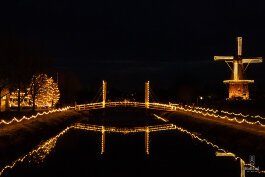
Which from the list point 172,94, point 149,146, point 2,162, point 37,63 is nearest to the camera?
point 2,162

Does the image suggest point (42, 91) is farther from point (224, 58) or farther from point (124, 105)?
point (224, 58)

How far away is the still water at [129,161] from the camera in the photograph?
26.5 metres

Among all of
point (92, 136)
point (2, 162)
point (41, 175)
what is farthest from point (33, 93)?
point (41, 175)

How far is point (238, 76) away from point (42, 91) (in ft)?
107

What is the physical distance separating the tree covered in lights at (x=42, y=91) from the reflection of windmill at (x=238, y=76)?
28270 mm

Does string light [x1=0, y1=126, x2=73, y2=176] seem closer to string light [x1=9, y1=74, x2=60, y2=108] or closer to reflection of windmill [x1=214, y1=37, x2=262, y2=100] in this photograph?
string light [x1=9, y1=74, x2=60, y2=108]

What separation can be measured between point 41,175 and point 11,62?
1429 inches

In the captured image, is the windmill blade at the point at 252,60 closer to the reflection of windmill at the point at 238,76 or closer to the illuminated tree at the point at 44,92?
the reflection of windmill at the point at 238,76

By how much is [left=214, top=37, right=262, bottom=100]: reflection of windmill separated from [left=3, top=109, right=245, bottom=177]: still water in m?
46.9

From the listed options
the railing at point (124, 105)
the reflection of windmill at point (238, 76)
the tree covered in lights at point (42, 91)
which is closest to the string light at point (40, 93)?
the tree covered in lights at point (42, 91)

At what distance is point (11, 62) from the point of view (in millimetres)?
60094

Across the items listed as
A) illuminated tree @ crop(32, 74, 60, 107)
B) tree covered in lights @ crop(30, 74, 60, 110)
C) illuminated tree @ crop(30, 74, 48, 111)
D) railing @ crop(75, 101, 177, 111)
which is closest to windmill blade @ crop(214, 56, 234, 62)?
railing @ crop(75, 101, 177, 111)

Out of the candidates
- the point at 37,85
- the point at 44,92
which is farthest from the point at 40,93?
the point at 37,85

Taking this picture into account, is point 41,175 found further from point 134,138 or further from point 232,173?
point 134,138
